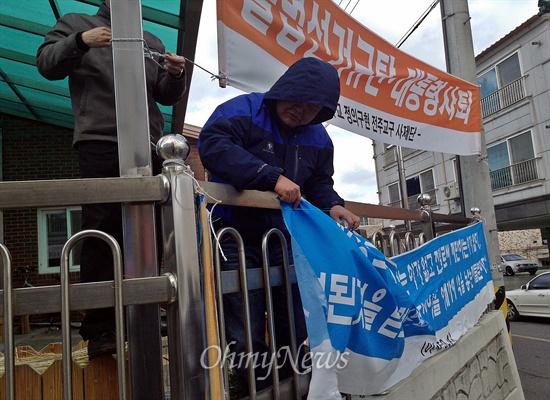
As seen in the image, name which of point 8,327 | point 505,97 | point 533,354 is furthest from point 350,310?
point 505,97

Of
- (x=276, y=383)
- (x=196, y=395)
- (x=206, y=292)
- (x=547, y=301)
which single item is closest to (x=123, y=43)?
(x=206, y=292)

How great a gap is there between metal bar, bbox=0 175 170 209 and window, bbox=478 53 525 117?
60.7 ft

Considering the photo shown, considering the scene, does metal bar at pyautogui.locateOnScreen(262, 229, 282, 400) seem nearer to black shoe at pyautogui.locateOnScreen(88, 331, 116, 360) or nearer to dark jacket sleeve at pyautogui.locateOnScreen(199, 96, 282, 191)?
dark jacket sleeve at pyautogui.locateOnScreen(199, 96, 282, 191)

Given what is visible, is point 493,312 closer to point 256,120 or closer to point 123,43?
point 256,120

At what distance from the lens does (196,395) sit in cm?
141

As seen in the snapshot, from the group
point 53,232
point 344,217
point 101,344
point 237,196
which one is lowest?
point 101,344

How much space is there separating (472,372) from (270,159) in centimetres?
225

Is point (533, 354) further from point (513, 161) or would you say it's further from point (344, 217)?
point (513, 161)

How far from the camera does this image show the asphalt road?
6.29 metres

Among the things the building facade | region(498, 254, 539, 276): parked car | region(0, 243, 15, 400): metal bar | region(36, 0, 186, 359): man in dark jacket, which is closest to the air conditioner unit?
the building facade

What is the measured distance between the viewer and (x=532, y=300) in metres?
11.4

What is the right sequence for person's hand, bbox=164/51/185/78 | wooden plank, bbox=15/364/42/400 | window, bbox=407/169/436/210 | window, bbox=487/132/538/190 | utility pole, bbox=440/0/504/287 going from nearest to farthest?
wooden plank, bbox=15/364/42/400
person's hand, bbox=164/51/185/78
utility pole, bbox=440/0/504/287
window, bbox=487/132/538/190
window, bbox=407/169/436/210

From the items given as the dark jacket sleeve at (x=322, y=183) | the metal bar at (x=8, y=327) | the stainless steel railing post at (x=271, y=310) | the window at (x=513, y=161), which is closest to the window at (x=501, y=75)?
the window at (x=513, y=161)

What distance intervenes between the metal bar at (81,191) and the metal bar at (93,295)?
25 cm
